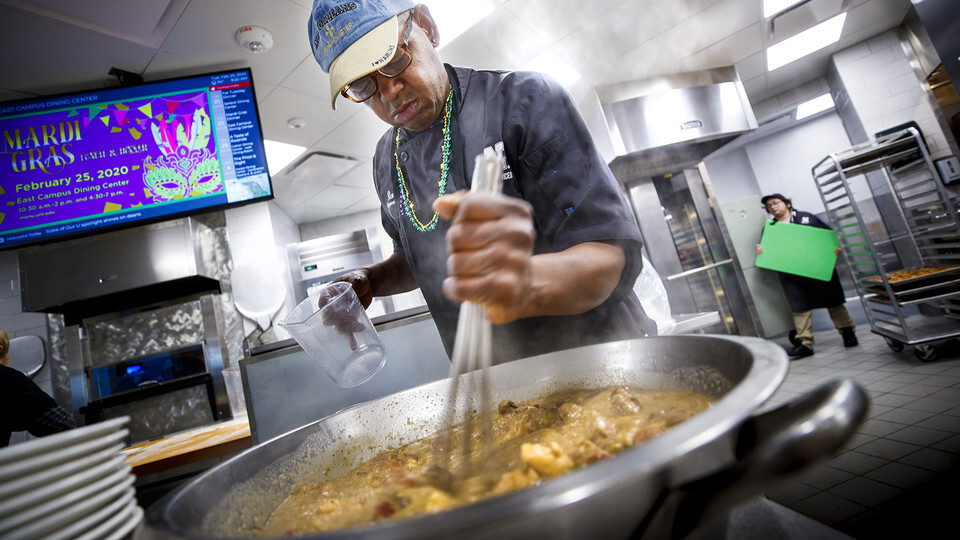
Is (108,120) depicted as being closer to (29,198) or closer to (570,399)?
(29,198)

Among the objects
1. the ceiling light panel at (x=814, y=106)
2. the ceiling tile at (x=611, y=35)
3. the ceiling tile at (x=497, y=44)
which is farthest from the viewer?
the ceiling light panel at (x=814, y=106)

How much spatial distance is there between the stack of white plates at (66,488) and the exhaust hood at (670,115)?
429 cm

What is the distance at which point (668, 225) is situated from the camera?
458 cm

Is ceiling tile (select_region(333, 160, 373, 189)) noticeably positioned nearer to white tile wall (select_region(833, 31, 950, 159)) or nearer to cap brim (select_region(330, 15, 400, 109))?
cap brim (select_region(330, 15, 400, 109))

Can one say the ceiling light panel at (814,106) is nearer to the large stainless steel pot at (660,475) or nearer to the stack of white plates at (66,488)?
the large stainless steel pot at (660,475)

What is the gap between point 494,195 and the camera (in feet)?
1.93

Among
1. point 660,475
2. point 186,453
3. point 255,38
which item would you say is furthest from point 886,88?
point 186,453

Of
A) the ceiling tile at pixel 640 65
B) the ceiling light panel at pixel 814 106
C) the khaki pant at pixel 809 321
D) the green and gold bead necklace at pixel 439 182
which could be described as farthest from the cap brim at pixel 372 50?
the ceiling light panel at pixel 814 106

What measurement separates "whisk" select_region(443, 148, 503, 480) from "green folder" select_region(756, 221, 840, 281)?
4719 mm

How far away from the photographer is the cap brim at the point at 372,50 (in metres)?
1.01

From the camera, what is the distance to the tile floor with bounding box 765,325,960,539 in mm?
1537

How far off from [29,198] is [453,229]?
10.8 feet

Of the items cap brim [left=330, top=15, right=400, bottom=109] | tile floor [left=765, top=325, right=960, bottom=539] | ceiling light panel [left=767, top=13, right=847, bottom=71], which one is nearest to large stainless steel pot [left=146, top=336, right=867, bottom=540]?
tile floor [left=765, top=325, right=960, bottom=539]

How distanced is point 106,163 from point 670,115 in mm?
4770
